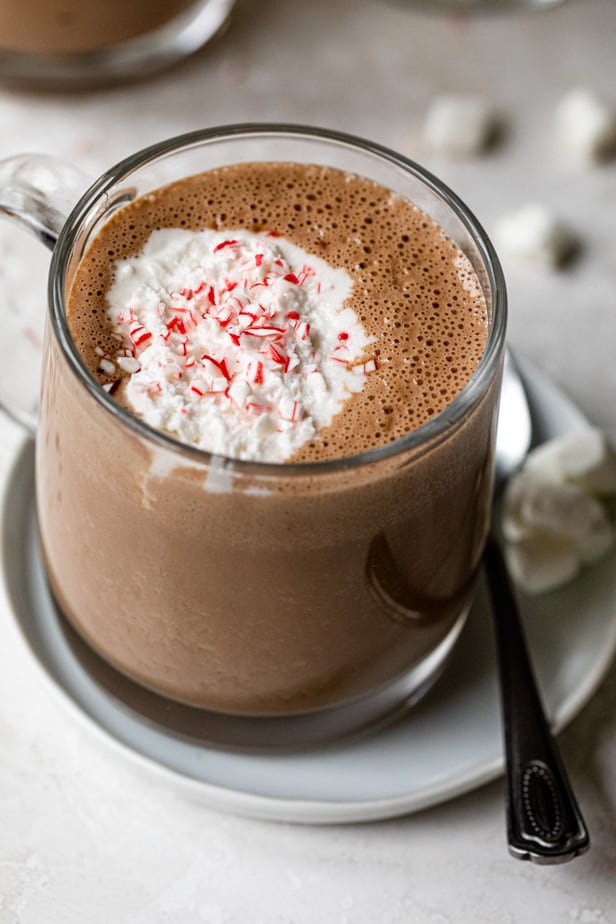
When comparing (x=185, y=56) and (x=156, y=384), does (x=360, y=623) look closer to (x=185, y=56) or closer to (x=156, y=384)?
(x=156, y=384)

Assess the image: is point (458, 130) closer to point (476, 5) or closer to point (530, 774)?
point (476, 5)

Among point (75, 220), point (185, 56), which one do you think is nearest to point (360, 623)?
point (75, 220)

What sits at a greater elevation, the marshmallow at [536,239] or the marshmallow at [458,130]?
the marshmallow at [458,130]

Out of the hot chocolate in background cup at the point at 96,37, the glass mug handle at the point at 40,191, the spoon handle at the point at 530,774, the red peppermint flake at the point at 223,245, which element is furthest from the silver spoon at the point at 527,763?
the hot chocolate in background cup at the point at 96,37

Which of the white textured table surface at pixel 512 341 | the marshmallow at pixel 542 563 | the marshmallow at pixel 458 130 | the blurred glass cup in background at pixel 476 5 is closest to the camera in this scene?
the white textured table surface at pixel 512 341

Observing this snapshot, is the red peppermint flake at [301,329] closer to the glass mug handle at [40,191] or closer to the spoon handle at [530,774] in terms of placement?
the glass mug handle at [40,191]

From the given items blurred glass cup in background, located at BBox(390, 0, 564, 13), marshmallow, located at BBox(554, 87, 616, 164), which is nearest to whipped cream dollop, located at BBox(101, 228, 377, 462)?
marshmallow, located at BBox(554, 87, 616, 164)

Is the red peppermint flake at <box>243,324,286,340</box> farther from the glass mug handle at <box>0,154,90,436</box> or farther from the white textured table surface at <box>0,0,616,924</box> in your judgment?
the white textured table surface at <box>0,0,616,924</box>

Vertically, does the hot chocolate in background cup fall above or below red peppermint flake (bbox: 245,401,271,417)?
below
